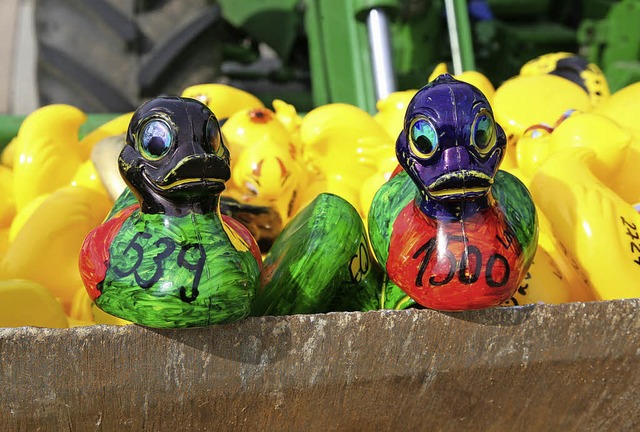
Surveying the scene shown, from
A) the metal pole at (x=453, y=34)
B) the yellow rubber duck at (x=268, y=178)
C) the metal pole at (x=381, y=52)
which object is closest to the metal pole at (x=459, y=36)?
the metal pole at (x=453, y=34)

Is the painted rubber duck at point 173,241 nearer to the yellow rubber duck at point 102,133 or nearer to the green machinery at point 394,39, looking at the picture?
the yellow rubber duck at point 102,133

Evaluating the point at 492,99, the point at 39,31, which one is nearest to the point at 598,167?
the point at 492,99

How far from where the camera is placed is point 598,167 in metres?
1.14

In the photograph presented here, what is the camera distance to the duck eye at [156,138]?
0.72 metres

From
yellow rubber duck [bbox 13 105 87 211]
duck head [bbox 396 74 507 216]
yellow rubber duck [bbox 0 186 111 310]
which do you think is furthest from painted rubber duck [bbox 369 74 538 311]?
yellow rubber duck [bbox 13 105 87 211]

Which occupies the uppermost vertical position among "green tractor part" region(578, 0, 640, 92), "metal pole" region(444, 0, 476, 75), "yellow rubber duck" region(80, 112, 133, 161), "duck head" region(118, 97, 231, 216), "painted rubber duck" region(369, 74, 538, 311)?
"duck head" region(118, 97, 231, 216)

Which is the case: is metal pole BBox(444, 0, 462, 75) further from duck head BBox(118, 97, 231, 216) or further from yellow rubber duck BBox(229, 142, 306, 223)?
duck head BBox(118, 97, 231, 216)

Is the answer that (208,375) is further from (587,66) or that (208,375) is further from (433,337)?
(587,66)

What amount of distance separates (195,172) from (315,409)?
0.29 meters

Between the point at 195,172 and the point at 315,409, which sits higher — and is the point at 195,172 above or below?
above

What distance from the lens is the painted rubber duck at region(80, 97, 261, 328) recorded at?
0.72 meters

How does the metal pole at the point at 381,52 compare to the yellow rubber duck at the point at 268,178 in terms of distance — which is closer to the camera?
the yellow rubber duck at the point at 268,178

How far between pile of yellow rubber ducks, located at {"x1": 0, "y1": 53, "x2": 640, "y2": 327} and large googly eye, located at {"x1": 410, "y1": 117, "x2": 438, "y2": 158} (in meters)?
0.29

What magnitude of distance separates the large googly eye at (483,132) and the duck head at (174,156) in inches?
9.5
